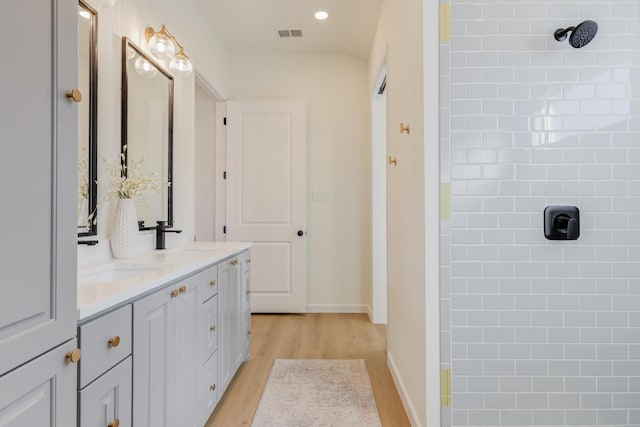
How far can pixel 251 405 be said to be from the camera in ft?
7.14

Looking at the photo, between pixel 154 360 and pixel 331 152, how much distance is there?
127 inches

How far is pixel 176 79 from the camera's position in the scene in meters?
2.75

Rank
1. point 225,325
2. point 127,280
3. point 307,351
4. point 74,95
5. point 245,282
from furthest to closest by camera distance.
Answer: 1. point 307,351
2. point 245,282
3. point 225,325
4. point 127,280
5. point 74,95

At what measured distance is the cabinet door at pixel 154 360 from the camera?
48.3 inches

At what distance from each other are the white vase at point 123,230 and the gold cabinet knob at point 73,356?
106 cm

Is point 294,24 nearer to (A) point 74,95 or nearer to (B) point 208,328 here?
(B) point 208,328

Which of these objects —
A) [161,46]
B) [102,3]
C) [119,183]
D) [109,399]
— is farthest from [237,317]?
[102,3]

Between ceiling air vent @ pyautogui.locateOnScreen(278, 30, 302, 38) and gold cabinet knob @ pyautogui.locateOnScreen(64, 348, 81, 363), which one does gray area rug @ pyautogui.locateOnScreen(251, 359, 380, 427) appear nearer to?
gold cabinet knob @ pyautogui.locateOnScreen(64, 348, 81, 363)

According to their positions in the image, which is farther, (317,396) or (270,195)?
(270,195)

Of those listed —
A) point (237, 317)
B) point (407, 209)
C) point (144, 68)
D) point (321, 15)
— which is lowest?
point (237, 317)

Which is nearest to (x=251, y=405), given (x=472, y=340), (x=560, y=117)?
(x=472, y=340)

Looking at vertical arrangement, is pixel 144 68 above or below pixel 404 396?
above

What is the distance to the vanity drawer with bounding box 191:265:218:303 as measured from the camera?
179cm

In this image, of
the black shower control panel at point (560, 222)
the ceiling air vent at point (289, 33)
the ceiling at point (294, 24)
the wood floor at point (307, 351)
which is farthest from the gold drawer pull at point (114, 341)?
the ceiling air vent at point (289, 33)
